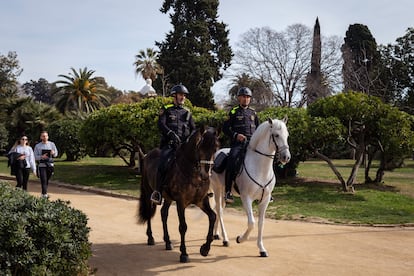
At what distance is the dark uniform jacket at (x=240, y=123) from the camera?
8508mm

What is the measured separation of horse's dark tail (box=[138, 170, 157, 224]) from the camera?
349 inches

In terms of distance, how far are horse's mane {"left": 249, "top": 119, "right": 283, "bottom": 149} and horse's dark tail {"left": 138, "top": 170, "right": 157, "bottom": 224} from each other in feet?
8.07

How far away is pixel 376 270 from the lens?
6.67m

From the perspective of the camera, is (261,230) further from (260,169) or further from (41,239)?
(41,239)

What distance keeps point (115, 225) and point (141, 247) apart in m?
2.39

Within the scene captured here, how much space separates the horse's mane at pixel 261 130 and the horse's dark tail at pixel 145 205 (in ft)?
8.07

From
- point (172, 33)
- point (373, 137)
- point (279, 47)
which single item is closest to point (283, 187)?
point (373, 137)

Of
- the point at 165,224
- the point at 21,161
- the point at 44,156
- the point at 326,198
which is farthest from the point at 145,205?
the point at 326,198

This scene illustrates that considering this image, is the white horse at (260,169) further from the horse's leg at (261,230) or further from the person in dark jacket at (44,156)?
the person in dark jacket at (44,156)

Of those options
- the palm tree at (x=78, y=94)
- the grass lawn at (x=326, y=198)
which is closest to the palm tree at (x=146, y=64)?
the palm tree at (x=78, y=94)

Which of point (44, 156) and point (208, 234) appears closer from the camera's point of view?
point (208, 234)

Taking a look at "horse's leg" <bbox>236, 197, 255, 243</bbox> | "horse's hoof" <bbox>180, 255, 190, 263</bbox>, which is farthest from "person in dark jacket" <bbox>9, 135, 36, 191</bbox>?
"horse's leg" <bbox>236, 197, 255, 243</bbox>

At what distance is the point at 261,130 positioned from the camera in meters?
7.62

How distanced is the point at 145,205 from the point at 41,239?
371 cm
